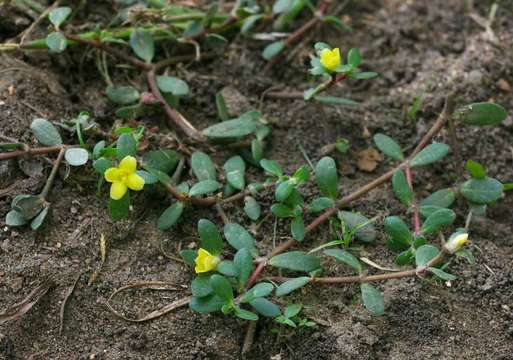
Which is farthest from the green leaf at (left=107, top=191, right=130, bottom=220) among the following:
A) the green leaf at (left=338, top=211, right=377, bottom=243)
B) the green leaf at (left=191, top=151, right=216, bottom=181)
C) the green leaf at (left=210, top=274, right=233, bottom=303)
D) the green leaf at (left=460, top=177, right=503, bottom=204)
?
the green leaf at (left=460, top=177, right=503, bottom=204)

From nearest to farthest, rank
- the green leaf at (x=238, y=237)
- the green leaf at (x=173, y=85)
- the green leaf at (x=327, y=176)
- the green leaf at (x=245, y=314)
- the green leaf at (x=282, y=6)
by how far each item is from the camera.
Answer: the green leaf at (x=245, y=314)
the green leaf at (x=238, y=237)
the green leaf at (x=327, y=176)
the green leaf at (x=173, y=85)
the green leaf at (x=282, y=6)

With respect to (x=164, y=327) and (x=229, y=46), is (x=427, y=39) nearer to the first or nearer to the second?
(x=229, y=46)

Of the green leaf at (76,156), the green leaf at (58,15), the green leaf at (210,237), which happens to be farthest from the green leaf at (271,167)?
the green leaf at (58,15)

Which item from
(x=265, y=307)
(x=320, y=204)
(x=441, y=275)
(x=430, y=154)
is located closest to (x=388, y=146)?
(x=430, y=154)

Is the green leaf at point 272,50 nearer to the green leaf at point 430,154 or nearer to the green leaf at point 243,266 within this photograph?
the green leaf at point 430,154

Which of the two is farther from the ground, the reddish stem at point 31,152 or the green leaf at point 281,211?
the reddish stem at point 31,152

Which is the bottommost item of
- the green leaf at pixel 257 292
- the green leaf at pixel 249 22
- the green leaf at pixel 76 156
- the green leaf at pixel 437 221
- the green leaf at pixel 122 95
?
the green leaf at pixel 257 292

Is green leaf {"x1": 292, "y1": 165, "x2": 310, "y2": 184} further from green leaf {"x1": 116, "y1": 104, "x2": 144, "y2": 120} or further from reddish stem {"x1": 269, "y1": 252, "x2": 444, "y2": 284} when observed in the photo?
green leaf {"x1": 116, "y1": 104, "x2": 144, "y2": 120}

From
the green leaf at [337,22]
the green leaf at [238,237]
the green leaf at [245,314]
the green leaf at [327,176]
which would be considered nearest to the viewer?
the green leaf at [245,314]
